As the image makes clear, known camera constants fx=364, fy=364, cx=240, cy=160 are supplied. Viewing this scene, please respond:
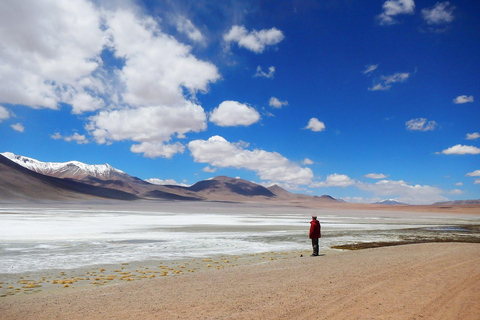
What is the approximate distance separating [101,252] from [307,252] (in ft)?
33.8

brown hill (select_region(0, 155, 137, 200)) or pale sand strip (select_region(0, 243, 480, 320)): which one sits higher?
brown hill (select_region(0, 155, 137, 200))

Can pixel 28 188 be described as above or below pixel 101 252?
above

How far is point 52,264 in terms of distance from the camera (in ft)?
47.8

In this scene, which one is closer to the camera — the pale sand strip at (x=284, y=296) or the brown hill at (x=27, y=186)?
the pale sand strip at (x=284, y=296)

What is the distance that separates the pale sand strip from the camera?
784 cm

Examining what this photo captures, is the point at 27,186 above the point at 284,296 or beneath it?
above

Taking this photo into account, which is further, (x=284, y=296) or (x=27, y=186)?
(x=27, y=186)

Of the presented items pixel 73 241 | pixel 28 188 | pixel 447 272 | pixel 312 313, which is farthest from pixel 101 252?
pixel 28 188

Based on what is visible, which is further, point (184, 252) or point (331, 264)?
point (184, 252)

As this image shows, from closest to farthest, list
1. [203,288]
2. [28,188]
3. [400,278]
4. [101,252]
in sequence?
[203,288] → [400,278] → [101,252] → [28,188]

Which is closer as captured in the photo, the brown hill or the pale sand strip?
the pale sand strip

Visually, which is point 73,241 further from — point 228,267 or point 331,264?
point 331,264

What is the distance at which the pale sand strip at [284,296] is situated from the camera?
7836mm

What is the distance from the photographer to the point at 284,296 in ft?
30.2
